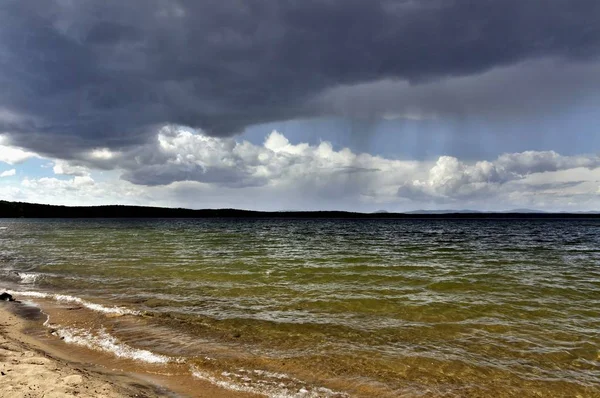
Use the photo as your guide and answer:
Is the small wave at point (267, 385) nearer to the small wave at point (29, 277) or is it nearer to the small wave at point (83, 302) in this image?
the small wave at point (83, 302)

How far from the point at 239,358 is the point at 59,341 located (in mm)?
5566

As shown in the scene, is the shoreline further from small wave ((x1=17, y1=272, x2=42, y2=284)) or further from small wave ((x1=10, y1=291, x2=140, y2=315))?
small wave ((x1=17, y1=272, x2=42, y2=284))

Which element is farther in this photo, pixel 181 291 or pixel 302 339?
pixel 181 291

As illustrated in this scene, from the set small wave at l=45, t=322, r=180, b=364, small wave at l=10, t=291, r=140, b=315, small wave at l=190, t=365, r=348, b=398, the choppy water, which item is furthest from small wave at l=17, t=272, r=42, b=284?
small wave at l=190, t=365, r=348, b=398

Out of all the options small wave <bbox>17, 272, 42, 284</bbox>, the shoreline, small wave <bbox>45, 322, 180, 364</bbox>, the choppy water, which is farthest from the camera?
small wave <bbox>17, 272, 42, 284</bbox>

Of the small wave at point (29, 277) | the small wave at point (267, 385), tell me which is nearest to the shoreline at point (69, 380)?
the small wave at point (267, 385)

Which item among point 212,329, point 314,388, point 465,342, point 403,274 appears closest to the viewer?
point 314,388

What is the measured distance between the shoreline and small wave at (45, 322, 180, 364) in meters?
0.69

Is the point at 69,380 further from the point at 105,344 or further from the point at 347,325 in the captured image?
the point at 347,325

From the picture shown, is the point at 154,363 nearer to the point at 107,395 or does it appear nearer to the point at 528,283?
the point at 107,395

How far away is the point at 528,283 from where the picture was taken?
19094 millimetres

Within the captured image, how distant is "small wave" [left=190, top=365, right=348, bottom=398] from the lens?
24.1ft

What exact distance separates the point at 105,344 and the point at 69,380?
3405 mm

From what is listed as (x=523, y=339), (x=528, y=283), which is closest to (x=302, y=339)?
(x=523, y=339)
